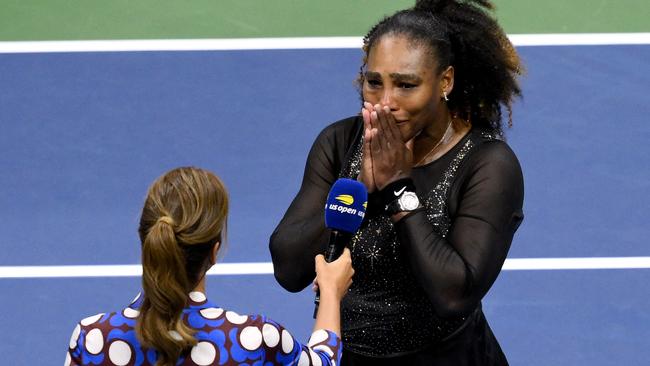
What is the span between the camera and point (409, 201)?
429 centimetres

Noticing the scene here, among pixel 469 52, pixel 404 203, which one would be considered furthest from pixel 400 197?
pixel 469 52

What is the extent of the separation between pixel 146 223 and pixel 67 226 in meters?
4.44

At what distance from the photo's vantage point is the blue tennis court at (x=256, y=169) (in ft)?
23.8

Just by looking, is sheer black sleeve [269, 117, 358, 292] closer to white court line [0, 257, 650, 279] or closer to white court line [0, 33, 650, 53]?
white court line [0, 257, 650, 279]

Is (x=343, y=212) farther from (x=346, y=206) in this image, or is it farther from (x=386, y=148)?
(x=386, y=148)

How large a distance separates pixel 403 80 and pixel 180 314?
47.2 inches

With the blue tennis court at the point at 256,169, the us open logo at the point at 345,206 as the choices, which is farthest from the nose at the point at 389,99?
the blue tennis court at the point at 256,169

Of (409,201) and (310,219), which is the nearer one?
(409,201)

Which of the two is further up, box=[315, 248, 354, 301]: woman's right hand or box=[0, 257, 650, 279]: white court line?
box=[315, 248, 354, 301]: woman's right hand

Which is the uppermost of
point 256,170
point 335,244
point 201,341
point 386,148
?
point 386,148

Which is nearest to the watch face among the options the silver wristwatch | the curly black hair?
the silver wristwatch

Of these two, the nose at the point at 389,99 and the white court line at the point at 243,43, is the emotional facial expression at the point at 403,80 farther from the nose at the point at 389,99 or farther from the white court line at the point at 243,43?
the white court line at the point at 243,43

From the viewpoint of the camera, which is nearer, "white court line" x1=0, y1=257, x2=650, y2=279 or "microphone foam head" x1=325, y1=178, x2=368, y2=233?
"microphone foam head" x1=325, y1=178, x2=368, y2=233

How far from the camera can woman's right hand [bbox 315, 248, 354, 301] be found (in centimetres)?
397
